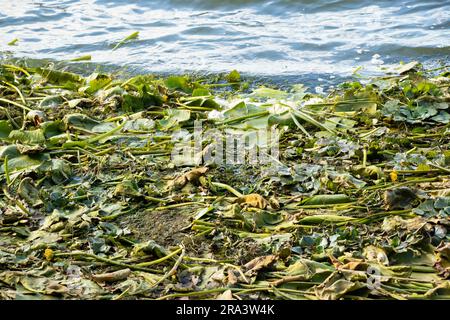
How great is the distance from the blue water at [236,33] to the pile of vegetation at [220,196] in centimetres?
148

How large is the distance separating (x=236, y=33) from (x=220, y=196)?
4105 millimetres

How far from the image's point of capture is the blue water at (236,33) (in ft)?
20.6

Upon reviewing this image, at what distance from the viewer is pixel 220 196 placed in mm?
3312

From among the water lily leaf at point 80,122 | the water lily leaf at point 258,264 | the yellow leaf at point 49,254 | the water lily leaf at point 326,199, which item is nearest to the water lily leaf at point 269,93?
the water lily leaf at point 80,122

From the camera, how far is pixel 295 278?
2.56 m

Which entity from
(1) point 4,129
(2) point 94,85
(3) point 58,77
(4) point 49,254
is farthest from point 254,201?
(3) point 58,77

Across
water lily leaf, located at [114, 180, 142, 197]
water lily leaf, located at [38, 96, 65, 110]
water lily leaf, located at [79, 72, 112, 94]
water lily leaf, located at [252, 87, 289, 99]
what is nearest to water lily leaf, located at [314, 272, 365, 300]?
water lily leaf, located at [114, 180, 142, 197]

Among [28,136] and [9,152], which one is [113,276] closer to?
[9,152]

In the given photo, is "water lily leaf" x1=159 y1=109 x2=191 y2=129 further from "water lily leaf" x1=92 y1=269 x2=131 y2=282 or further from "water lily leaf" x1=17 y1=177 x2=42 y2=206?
"water lily leaf" x1=92 y1=269 x2=131 y2=282

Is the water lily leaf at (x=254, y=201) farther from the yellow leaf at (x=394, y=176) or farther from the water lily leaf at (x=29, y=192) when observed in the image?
the water lily leaf at (x=29, y=192)

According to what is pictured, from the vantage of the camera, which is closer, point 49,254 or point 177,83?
point 49,254

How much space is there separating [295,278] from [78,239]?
3.26 feet

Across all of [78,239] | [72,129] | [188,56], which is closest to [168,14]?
[188,56]

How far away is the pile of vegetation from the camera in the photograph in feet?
8.59
